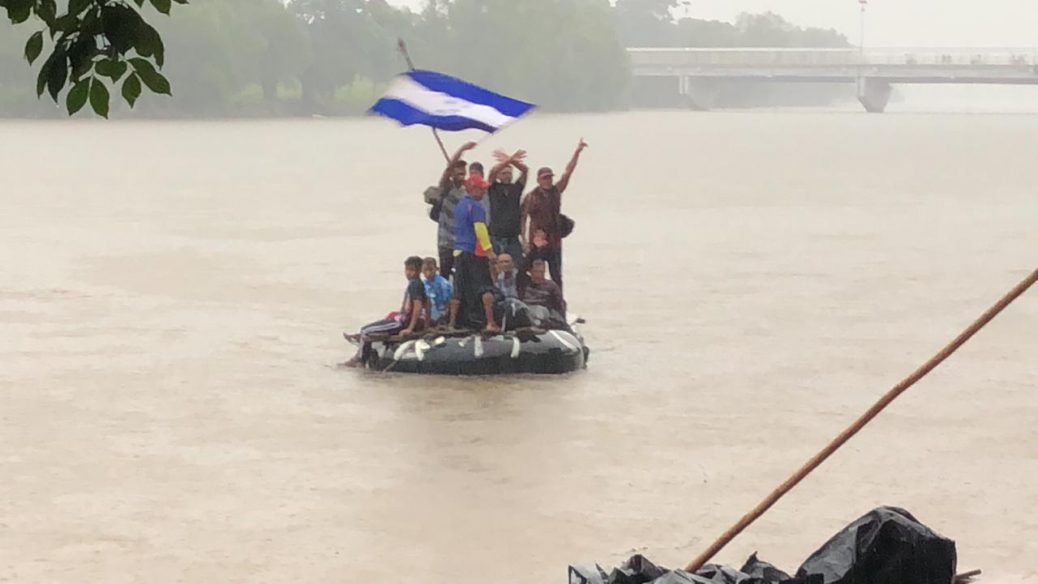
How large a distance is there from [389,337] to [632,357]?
2.49 meters

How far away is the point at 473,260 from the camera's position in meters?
15.5

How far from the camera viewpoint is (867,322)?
19938 mm

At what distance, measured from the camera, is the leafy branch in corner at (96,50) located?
193 inches

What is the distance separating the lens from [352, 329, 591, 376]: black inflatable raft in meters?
15.6

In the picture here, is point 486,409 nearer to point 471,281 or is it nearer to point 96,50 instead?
point 471,281

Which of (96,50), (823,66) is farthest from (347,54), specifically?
(96,50)

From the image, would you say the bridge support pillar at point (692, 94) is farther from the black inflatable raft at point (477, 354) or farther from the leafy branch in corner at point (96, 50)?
the leafy branch in corner at point (96, 50)

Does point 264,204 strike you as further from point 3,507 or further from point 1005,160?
point 1005,160

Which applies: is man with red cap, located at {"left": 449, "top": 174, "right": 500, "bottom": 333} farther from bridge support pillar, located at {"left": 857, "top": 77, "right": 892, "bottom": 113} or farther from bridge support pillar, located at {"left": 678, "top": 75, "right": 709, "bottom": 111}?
bridge support pillar, located at {"left": 678, "top": 75, "right": 709, "bottom": 111}

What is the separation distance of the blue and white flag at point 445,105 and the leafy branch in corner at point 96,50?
1076cm

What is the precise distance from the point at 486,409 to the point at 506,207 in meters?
2.54

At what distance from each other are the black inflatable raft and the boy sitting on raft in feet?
0.49

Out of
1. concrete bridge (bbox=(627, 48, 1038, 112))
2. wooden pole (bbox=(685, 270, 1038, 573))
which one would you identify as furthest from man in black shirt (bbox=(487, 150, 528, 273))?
concrete bridge (bbox=(627, 48, 1038, 112))

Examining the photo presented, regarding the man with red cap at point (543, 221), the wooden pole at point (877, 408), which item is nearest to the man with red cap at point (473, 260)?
the man with red cap at point (543, 221)
